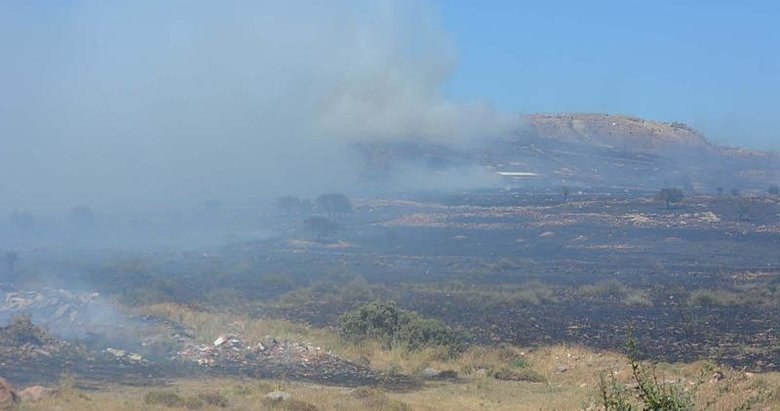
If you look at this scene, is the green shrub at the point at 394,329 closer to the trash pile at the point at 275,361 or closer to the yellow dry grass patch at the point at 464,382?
the yellow dry grass patch at the point at 464,382

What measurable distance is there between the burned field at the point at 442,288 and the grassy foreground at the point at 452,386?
45.1 inches

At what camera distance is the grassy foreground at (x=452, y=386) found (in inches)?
609

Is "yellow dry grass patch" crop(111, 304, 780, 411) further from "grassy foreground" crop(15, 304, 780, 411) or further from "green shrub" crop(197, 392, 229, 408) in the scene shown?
"green shrub" crop(197, 392, 229, 408)

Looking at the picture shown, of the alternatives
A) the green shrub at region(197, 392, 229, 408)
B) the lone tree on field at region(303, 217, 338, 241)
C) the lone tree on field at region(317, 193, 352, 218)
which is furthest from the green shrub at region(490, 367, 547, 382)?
the lone tree on field at region(317, 193, 352, 218)

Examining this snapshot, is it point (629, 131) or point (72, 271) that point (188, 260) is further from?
point (629, 131)

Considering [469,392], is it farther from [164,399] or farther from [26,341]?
[26,341]

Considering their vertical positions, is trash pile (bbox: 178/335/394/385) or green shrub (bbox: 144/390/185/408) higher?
green shrub (bbox: 144/390/185/408)

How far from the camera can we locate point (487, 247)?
207ft

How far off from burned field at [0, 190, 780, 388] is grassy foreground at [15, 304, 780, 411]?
1.14m

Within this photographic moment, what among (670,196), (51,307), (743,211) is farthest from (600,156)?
(51,307)

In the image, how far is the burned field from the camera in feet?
79.3

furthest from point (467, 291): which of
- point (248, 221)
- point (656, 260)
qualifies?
point (248, 221)

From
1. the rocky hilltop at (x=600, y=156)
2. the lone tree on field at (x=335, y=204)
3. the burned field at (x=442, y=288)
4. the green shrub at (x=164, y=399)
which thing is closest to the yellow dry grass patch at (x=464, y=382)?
the green shrub at (x=164, y=399)

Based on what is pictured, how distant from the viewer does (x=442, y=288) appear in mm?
42938
